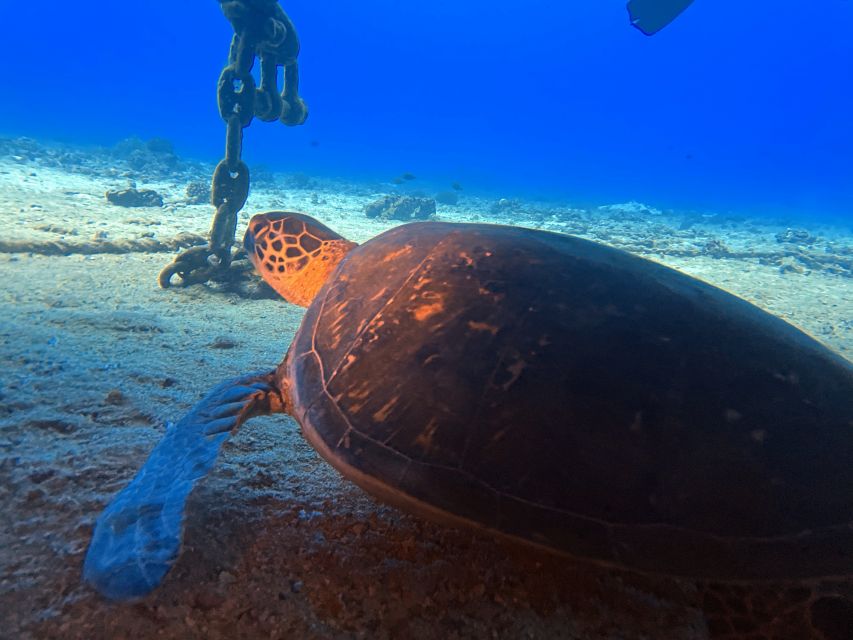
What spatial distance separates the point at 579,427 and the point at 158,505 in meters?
1.51

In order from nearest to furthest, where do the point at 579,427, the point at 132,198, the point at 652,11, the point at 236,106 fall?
the point at 579,427
the point at 236,106
the point at 132,198
the point at 652,11

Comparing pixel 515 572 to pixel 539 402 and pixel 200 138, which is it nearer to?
pixel 539 402

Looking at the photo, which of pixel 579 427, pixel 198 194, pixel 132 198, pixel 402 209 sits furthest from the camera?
pixel 402 209

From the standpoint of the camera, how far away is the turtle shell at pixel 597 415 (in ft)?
3.84

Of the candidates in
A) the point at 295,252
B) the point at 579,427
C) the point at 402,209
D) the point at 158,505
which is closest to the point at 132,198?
the point at 402,209

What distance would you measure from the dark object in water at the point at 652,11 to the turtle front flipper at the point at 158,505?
16.7 meters

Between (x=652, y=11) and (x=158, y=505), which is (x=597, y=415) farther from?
(x=652, y=11)

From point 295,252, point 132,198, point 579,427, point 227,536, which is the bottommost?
point 227,536

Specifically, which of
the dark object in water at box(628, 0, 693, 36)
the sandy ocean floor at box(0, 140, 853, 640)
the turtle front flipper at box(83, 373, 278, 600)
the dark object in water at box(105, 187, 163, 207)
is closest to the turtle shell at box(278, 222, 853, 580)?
the sandy ocean floor at box(0, 140, 853, 640)

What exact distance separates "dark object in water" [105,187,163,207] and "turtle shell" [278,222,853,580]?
11108 mm

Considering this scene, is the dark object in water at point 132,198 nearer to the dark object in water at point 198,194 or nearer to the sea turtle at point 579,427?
the dark object in water at point 198,194

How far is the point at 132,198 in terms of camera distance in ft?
33.5

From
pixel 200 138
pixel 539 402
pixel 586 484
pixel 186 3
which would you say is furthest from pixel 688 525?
pixel 186 3

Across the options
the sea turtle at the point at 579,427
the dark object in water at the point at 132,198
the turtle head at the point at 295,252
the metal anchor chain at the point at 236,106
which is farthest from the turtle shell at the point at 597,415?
the dark object in water at the point at 132,198
